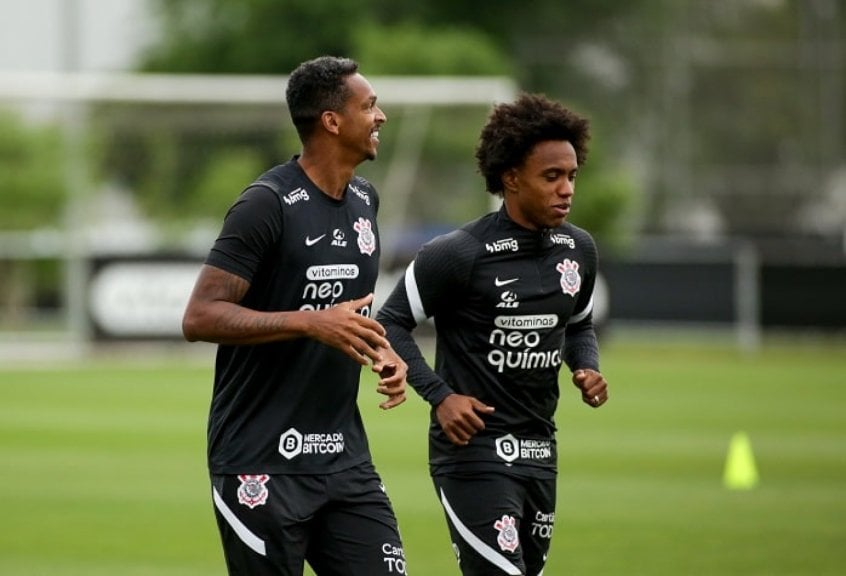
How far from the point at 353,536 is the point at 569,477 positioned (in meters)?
9.56

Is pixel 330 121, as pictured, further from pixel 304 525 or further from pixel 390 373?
pixel 304 525

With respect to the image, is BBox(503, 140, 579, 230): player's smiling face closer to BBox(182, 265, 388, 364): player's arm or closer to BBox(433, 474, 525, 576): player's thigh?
BBox(433, 474, 525, 576): player's thigh

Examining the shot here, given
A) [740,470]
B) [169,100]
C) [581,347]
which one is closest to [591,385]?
[581,347]

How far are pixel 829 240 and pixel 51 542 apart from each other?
34701mm

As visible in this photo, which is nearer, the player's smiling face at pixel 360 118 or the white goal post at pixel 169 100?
the player's smiling face at pixel 360 118

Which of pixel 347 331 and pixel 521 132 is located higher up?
pixel 521 132

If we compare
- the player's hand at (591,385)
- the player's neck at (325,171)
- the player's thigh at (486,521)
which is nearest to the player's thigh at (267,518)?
the player's thigh at (486,521)

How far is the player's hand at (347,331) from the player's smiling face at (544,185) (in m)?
1.42

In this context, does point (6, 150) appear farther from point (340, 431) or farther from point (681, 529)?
point (340, 431)

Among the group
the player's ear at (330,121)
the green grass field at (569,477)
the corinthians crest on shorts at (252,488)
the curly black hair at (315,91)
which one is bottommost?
the green grass field at (569,477)

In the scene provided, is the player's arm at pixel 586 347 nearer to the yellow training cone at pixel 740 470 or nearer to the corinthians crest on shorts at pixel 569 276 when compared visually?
the corinthians crest on shorts at pixel 569 276

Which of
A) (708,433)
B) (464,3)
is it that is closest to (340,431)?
(708,433)

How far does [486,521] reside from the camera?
23.2ft

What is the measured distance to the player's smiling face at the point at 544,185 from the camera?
7215 mm
